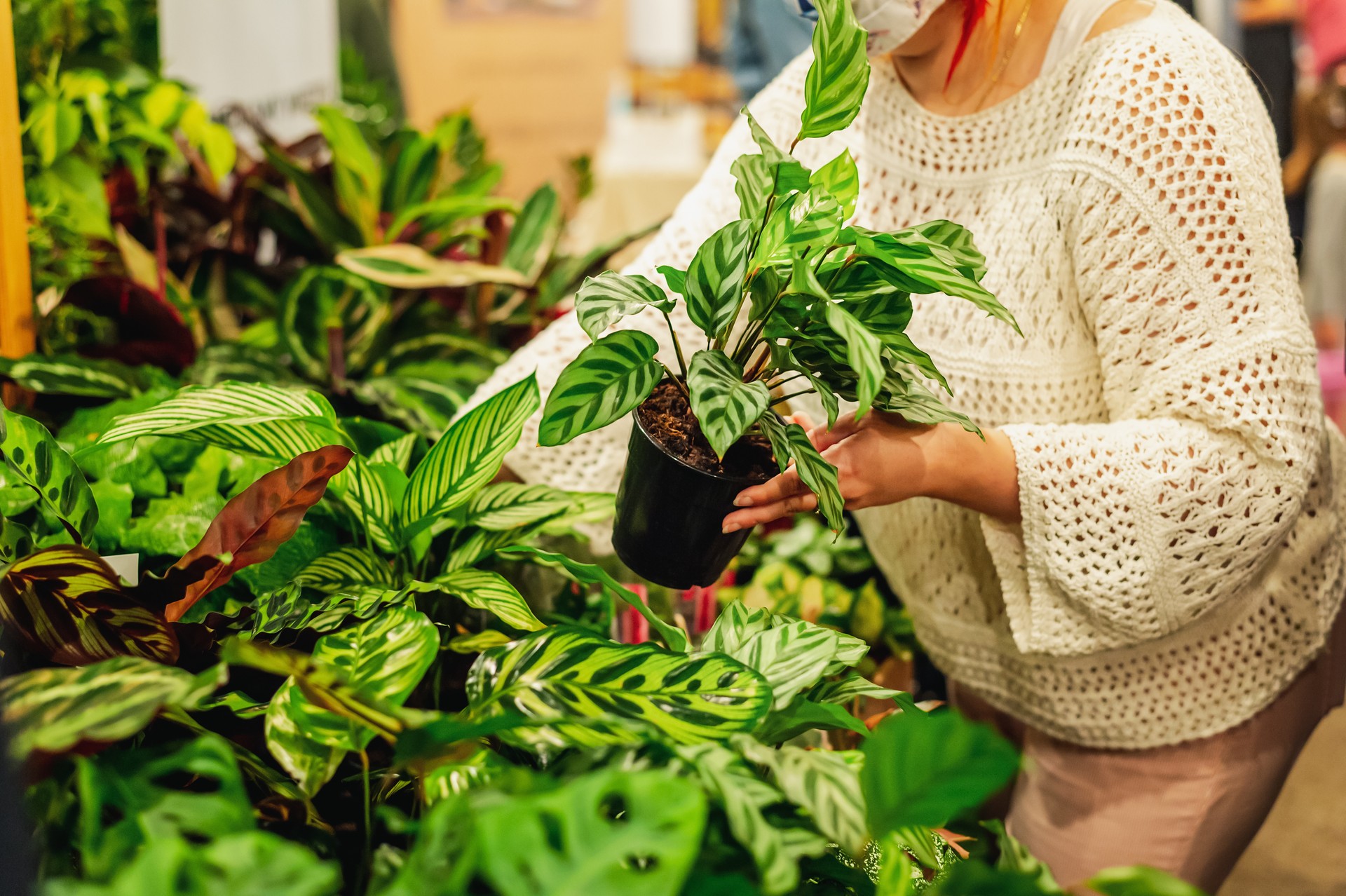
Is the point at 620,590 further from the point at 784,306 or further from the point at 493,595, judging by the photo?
the point at 784,306

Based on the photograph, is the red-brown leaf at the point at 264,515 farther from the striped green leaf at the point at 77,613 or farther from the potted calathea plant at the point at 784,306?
the potted calathea plant at the point at 784,306

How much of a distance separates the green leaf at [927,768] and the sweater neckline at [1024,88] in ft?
2.12

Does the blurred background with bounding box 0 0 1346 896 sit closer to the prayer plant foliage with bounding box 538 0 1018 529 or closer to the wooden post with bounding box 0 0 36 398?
the wooden post with bounding box 0 0 36 398

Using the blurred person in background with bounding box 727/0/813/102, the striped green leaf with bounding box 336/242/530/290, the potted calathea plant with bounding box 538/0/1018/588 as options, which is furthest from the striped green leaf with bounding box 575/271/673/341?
the blurred person in background with bounding box 727/0/813/102

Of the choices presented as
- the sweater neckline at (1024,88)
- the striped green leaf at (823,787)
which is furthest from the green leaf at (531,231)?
the striped green leaf at (823,787)

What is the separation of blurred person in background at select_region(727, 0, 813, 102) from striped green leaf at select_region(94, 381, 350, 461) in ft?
5.48

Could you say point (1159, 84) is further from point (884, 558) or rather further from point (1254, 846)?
→ point (1254, 846)

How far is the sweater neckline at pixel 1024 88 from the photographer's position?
86cm

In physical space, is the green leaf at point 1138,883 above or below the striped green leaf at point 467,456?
below

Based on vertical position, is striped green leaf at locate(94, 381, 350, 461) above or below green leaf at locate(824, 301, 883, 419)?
below

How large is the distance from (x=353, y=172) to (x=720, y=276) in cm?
89

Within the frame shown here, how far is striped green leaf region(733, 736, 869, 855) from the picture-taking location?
0.46 metres

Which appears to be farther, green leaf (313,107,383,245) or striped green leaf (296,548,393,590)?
green leaf (313,107,383,245)

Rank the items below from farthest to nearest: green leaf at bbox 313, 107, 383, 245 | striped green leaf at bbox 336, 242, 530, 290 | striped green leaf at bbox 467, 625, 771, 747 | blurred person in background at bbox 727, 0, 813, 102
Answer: blurred person in background at bbox 727, 0, 813, 102
green leaf at bbox 313, 107, 383, 245
striped green leaf at bbox 336, 242, 530, 290
striped green leaf at bbox 467, 625, 771, 747
